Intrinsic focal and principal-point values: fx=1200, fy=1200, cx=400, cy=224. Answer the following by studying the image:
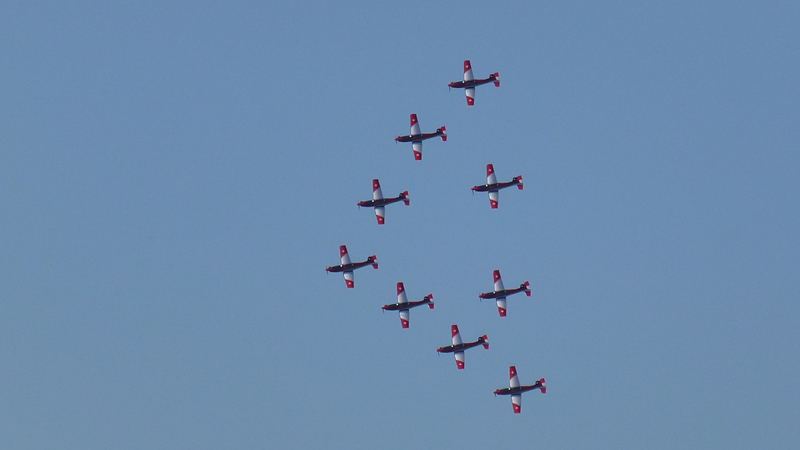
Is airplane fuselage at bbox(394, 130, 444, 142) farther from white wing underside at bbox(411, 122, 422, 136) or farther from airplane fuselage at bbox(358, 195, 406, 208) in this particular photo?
airplane fuselage at bbox(358, 195, 406, 208)

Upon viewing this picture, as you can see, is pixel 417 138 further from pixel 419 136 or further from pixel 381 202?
pixel 381 202

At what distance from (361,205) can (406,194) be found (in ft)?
Result: 25.9

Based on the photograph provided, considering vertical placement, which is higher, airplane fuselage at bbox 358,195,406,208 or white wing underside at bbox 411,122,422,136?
white wing underside at bbox 411,122,422,136

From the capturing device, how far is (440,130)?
651 ft

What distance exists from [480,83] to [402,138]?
1586 centimetres

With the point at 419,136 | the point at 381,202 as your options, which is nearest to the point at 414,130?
the point at 419,136

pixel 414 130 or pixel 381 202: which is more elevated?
pixel 414 130

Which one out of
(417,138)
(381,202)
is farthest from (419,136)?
(381,202)

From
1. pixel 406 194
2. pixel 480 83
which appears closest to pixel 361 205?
pixel 406 194

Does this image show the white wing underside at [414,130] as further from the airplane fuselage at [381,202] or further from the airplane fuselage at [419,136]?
the airplane fuselage at [381,202]

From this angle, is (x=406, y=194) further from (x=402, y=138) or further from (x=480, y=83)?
(x=480, y=83)

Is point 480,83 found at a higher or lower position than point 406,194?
higher

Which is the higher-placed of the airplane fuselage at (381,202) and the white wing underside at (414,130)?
the white wing underside at (414,130)

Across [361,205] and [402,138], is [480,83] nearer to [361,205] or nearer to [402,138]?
[402,138]
